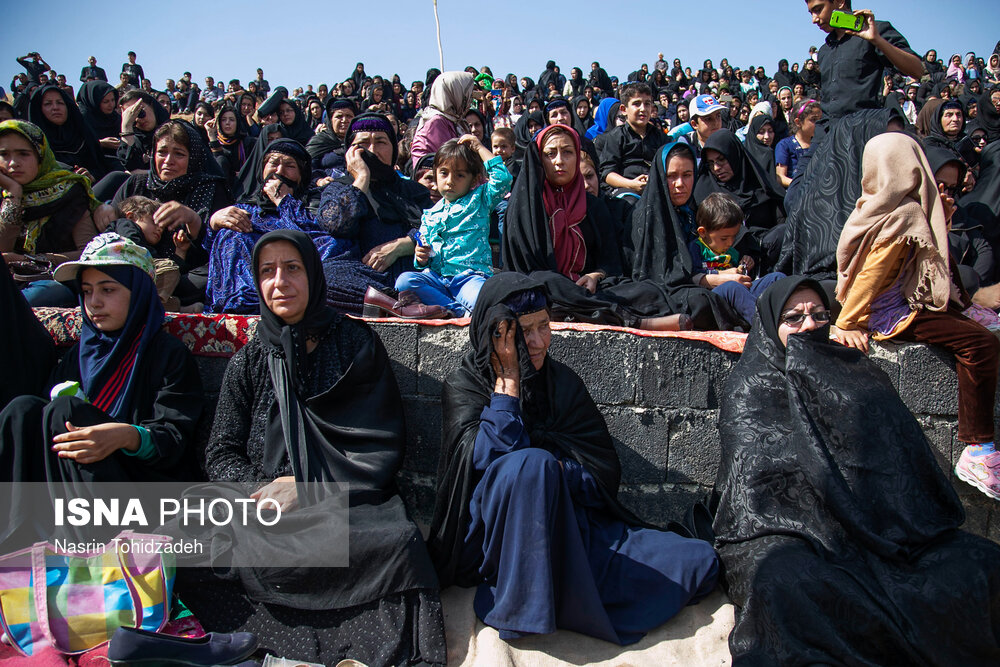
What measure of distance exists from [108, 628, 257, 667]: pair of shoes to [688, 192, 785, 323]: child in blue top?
9.52 feet

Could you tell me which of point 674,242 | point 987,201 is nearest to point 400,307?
point 674,242

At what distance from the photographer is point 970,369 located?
9.87ft

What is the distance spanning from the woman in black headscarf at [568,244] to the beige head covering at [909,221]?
1.00 m

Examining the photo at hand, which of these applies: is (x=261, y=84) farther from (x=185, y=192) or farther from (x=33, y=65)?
(x=185, y=192)

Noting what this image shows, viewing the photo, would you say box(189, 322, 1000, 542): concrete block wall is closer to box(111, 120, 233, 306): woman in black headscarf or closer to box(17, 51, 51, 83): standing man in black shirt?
box(111, 120, 233, 306): woman in black headscarf

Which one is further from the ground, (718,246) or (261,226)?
(261,226)

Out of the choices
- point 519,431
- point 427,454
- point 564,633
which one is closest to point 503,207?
point 427,454

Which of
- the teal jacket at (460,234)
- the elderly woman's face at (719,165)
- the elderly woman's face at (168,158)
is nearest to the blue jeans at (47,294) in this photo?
the elderly woman's face at (168,158)

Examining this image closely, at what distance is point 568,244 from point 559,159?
0.52 m

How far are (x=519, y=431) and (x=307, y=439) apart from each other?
0.87 metres

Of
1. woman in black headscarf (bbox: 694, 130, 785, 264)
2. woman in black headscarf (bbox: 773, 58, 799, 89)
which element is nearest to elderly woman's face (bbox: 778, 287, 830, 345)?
woman in black headscarf (bbox: 694, 130, 785, 264)

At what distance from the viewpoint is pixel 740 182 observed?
5.46m

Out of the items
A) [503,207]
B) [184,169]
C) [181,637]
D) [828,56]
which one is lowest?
[181,637]

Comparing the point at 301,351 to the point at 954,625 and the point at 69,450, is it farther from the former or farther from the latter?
the point at 954,625
